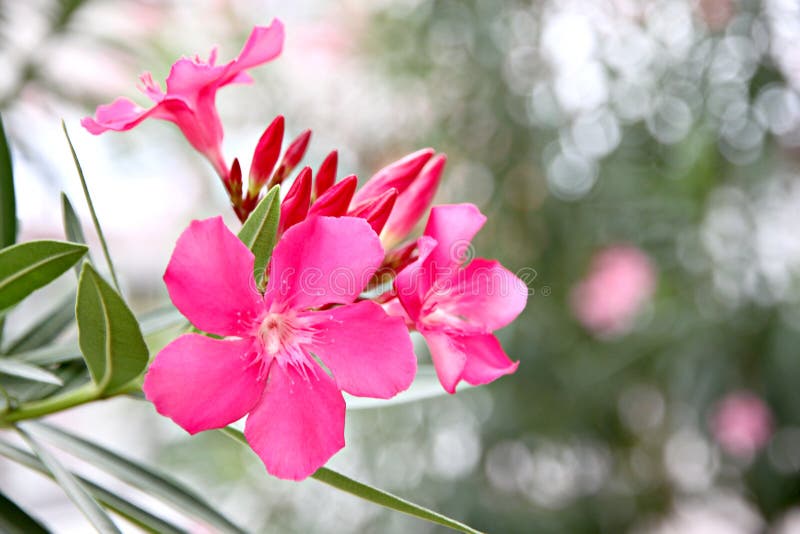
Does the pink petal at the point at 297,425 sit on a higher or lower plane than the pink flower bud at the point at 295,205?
Answer: lower

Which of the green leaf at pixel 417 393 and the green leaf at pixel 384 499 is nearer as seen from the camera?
the green leaf at pixel 384 499

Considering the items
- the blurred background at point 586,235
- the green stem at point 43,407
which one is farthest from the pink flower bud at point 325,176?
the blurred background at point 586,235

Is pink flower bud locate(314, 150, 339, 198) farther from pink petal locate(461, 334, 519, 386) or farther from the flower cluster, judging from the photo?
pink petal locate(461, 334, 519, 386)

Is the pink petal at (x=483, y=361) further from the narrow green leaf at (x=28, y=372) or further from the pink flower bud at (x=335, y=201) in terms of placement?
the narrow green leaf at (x=28, y=372)

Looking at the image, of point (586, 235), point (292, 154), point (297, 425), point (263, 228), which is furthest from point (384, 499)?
point (586, 235)

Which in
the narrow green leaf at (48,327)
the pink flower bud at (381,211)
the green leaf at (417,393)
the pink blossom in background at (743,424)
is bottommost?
the pink blossom in background at (743,424)

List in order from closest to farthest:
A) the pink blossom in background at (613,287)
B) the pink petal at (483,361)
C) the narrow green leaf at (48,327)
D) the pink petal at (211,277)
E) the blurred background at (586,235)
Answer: the pink petal at (211,277) < the pink petal at (483,361) < the narrow green leaf at (48,327) < the blurred background at (586,235) < the pink blossom in background at (613,287)

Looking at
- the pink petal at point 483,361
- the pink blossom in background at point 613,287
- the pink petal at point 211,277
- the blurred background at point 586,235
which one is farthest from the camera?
the pink blossom in background at point 613,287

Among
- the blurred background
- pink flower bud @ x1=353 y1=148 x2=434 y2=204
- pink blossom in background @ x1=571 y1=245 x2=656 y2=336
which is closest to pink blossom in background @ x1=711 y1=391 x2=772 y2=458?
the blurred background
